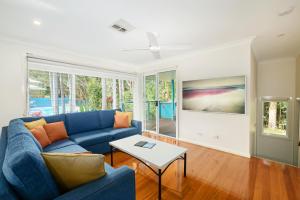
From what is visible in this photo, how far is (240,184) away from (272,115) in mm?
3655

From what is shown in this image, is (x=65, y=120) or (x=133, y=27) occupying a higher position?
(x=133, y=27)

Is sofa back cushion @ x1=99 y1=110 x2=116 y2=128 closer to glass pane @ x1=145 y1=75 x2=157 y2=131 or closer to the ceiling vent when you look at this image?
glass pane @ x1=145 y1=75 x2=157 y2=131

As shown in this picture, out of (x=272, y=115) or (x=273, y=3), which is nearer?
(x=273, y=3)

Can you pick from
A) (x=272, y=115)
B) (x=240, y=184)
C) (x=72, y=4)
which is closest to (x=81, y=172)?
(x=72, y=4)

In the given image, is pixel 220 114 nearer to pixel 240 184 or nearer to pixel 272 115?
pixel 240 184

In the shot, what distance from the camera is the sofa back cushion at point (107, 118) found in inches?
140

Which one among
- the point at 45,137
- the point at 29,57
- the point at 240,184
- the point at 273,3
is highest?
the point at 273,3

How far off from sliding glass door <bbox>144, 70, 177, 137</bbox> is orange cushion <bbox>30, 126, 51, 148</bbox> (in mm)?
2979

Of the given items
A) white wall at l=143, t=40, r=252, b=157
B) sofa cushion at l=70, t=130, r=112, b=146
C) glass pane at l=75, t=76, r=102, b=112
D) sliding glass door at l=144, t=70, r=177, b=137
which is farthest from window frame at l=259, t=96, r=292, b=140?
glass pane at l=75, t=76, r=102, b=112

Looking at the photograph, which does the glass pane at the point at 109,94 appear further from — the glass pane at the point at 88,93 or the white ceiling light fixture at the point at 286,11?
the white ceiling light fixture at the point at 286,11

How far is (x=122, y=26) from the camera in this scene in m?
2.29

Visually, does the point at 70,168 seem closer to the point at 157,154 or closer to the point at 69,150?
the point at 157,154

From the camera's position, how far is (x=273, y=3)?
1701mm

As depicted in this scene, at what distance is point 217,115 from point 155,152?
193 cm
